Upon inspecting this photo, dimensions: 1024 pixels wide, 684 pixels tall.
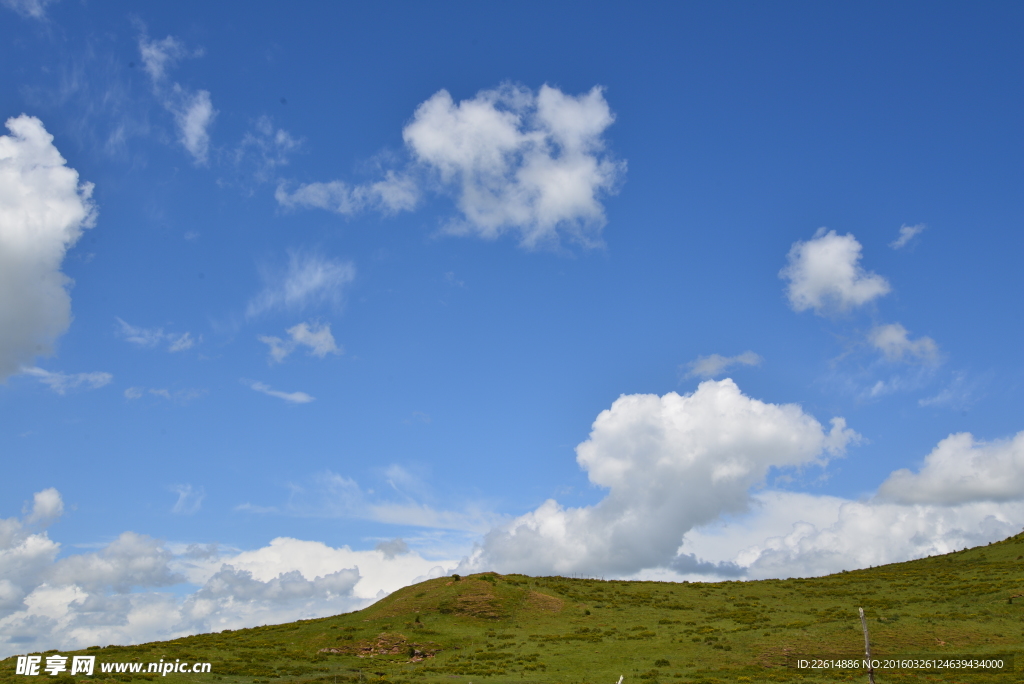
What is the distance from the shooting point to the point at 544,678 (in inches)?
2544

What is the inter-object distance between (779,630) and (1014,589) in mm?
34558

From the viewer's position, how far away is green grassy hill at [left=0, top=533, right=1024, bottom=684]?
6600 cm

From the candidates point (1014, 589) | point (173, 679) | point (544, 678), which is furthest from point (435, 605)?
point (1014, 589)

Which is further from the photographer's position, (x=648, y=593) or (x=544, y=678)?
(x=648, y=593)

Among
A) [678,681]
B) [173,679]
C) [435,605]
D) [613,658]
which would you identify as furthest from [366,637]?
[678,681]

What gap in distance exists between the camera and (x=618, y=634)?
8225cm

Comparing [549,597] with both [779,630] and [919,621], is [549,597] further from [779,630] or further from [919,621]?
[919,621]

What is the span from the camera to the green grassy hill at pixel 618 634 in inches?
2598

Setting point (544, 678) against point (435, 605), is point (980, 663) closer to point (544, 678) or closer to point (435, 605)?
point (544, 678)

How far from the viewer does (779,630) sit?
78938 mm

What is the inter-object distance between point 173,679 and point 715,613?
224 feet

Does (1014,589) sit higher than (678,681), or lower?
higher

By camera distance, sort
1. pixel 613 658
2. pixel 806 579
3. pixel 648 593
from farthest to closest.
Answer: pixel 806 579 < pixel 648 593 < pixel 613 658

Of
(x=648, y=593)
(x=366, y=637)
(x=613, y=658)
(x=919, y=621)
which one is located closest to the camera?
(x=613, y=658)
